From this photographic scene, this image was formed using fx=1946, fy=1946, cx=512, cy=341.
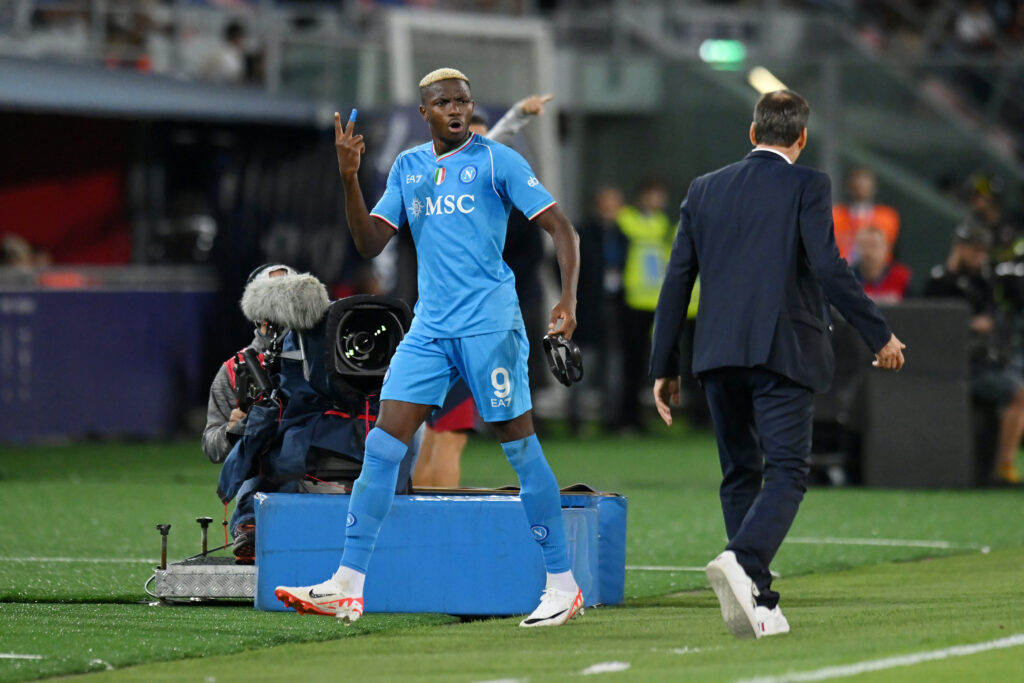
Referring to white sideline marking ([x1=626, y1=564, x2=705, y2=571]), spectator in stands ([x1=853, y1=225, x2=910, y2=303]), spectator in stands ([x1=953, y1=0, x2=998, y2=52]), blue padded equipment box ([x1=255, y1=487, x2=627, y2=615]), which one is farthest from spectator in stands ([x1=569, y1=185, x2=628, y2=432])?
blue padded equipment box ([x1=255, y1=487, x2=627, y2=615])

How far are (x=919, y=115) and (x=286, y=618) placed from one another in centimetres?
1477

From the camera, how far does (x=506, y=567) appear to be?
7.79 metres

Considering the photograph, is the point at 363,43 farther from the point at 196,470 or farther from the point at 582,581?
the point at 582,581

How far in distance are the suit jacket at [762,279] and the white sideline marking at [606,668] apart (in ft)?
4.16

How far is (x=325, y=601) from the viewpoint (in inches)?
283

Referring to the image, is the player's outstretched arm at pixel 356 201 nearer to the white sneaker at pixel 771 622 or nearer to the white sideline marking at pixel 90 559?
the white sneaker at pixel 771 622

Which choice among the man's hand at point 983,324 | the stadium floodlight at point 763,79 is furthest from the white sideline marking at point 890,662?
the stadium floodlight at point 763,79

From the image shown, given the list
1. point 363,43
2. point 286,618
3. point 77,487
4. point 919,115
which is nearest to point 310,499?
point 286,618

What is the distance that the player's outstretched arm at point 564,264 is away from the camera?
7125 mm

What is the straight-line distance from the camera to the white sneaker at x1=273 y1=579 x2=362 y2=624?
7160 mm

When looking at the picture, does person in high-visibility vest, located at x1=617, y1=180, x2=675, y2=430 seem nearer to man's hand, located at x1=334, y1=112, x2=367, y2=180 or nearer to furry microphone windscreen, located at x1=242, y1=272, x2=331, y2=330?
furry microphone windscreen, located at x1=242, y1=272, x2=331, y2=330

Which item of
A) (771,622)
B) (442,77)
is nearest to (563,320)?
(442,77)

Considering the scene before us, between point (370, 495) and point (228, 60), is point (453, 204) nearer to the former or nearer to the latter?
point (370, 495)

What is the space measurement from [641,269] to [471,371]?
12289mm
